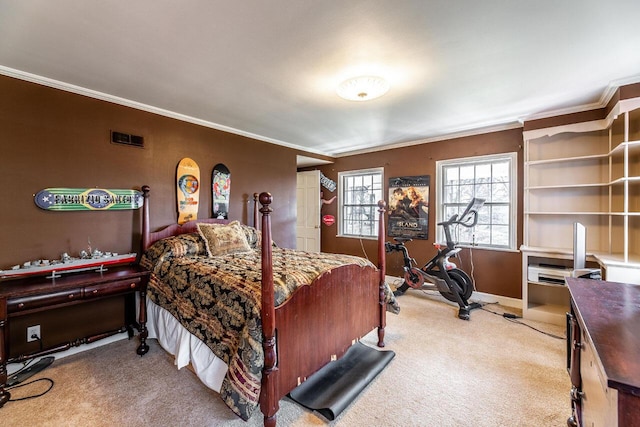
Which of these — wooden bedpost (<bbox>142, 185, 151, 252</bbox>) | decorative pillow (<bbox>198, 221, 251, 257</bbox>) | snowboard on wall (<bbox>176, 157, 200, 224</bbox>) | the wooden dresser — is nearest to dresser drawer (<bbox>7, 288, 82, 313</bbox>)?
wooden bedpost (<bbox>142, 185, 151, 252</bbox>)

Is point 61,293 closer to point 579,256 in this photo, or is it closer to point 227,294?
point 227,294

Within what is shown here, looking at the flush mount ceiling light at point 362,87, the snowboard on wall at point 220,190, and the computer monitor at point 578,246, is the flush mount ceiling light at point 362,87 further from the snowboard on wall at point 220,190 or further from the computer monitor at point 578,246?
the snowboard on wall at point 220,190

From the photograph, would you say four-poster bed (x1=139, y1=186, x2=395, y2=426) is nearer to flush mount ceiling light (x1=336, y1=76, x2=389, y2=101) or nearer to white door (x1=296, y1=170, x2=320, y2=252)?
flush mount ceiling light (x1=336, y1=76, x2=389, y2=101)

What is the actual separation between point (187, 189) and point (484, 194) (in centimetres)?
422

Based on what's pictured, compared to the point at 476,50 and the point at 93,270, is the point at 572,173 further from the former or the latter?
the point at 93,270

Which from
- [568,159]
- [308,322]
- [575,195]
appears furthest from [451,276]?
[308,322]

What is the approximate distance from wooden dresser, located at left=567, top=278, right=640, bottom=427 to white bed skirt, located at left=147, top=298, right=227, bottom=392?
1.90 meters

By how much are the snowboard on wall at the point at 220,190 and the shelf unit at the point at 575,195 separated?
394 centimetres

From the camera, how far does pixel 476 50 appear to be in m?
2.03

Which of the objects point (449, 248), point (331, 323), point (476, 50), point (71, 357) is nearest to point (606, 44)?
point (476, 50)

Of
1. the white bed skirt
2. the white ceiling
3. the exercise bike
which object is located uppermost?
the white ceiling

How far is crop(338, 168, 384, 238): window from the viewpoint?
5.39 metres

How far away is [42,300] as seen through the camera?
206 centimetres

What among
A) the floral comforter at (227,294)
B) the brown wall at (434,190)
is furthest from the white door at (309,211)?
the floral comforter at (227,294)
